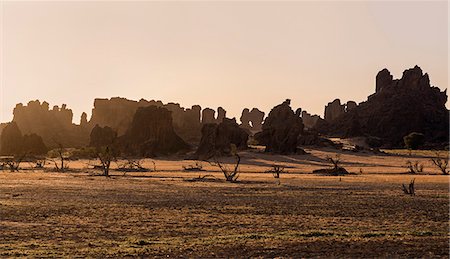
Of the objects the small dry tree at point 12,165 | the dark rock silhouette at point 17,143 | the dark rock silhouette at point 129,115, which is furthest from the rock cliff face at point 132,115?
the small dry tree at point 12,165

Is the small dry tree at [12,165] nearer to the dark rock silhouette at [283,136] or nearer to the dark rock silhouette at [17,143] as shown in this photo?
the dark rock silhouette at [283,136]

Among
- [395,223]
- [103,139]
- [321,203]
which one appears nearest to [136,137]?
[103,139]

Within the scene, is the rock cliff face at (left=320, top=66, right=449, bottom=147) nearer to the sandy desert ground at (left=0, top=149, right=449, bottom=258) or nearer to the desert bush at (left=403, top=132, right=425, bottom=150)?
the desert bush at (left=403, top=132, right=425, bottom=150)

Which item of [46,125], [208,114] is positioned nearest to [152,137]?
[208,114]

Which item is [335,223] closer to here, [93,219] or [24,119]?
[93,219]

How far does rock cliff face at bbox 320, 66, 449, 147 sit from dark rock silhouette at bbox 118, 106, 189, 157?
50471 millimetres

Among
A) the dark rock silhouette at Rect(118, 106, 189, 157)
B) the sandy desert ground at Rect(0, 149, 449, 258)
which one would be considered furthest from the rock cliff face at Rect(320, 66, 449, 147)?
the sandy desert ground at Rect(0, 149, 449, 258)

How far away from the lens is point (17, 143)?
141 metres

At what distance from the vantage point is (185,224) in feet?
69.4

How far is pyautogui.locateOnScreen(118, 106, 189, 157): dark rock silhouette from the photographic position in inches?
4628

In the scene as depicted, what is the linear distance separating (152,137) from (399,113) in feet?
240

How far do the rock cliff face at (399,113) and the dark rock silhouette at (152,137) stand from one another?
166 ft

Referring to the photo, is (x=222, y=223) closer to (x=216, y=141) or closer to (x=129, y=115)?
(x=216, y=141)

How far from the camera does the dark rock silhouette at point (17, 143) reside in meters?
137
